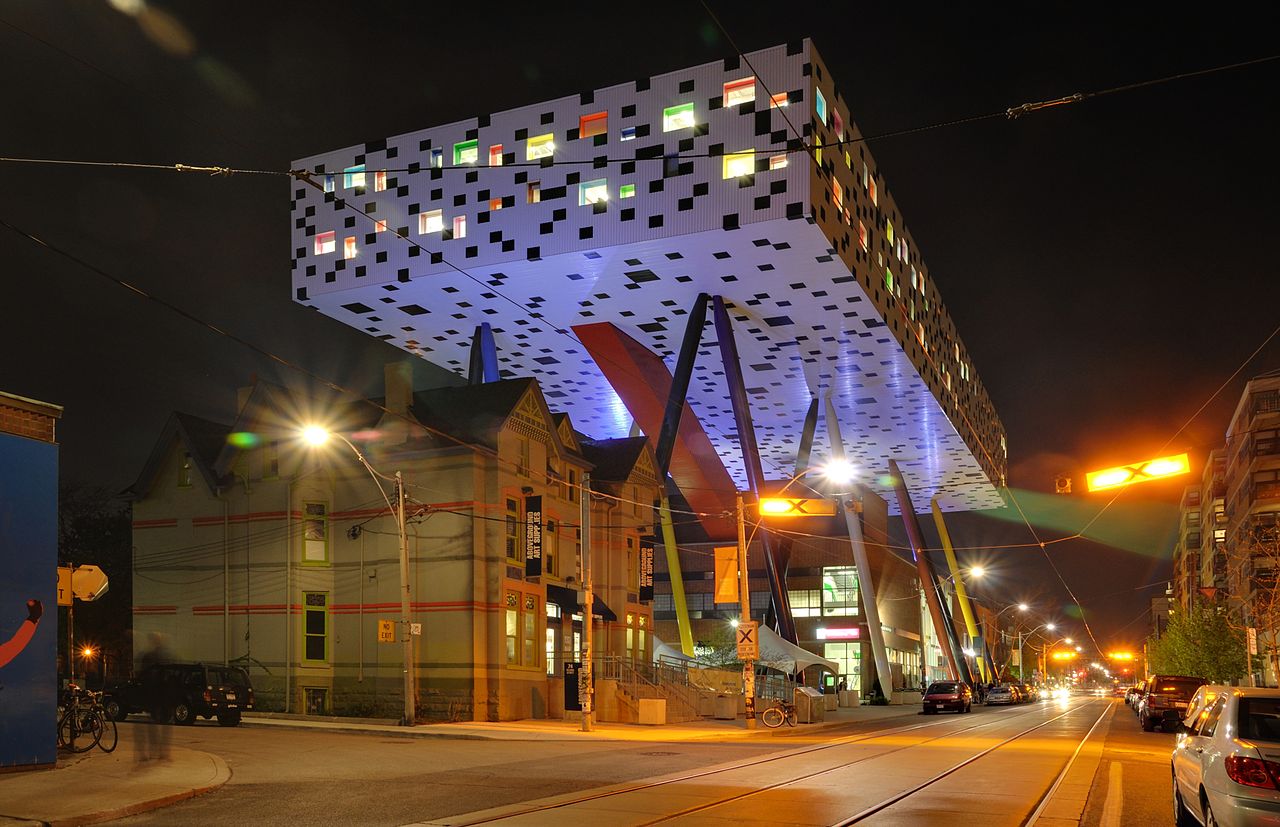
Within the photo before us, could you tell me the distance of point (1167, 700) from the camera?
37.3 m

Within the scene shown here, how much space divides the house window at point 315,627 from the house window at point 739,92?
1075 inches

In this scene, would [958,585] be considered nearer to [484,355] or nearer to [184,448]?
[484,355]

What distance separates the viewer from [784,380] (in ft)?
247

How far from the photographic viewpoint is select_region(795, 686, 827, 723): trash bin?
42.5 meters

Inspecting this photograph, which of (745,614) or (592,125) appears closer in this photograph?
(745,614)

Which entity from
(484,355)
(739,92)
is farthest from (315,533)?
(484,355)

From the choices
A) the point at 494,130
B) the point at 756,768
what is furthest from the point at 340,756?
the point at 494,130

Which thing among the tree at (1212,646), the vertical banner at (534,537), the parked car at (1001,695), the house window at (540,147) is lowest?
the parked car at (1001,695)

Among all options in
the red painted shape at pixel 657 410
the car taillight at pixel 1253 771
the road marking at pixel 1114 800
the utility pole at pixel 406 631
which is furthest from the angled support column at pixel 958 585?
the car taillight at pixel 1253 771

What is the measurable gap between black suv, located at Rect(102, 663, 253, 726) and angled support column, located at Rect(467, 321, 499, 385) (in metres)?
33.2

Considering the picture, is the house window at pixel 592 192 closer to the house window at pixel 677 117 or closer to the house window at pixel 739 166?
the house window at pixel 677 117

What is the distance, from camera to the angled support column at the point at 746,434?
202 ft

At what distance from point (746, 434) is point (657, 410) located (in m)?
6.19

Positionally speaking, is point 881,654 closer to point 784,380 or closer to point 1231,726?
point 784,380
